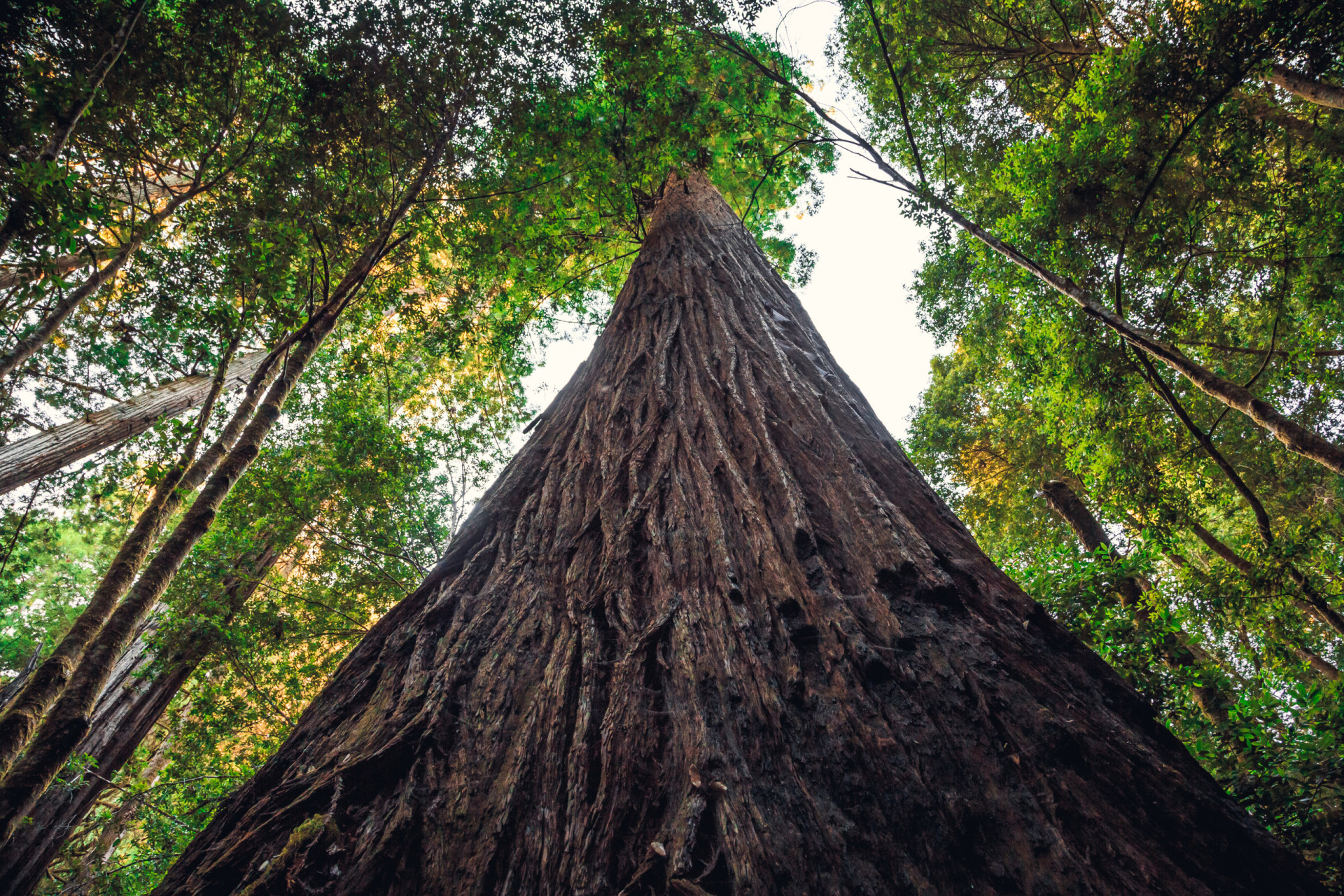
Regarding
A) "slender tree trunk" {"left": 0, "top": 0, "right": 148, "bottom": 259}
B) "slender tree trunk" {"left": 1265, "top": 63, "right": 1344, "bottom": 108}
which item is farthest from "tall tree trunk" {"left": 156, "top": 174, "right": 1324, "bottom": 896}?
"slender tree trunk" {"left": 1265, "top": 63, "right": 1344, "bottom": 108}

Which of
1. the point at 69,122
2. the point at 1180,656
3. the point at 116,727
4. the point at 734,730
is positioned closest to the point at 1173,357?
the point at 1180,656

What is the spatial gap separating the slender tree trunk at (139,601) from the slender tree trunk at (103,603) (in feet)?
0.17

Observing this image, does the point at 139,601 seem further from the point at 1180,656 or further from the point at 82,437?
the point at 1180,656

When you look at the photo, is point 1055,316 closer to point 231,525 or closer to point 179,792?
point 231,525

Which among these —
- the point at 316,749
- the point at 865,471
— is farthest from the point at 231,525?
the point at 865,471

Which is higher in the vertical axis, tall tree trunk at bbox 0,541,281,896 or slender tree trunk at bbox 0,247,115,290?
slender tree trunk at bbox 0,247,115,290

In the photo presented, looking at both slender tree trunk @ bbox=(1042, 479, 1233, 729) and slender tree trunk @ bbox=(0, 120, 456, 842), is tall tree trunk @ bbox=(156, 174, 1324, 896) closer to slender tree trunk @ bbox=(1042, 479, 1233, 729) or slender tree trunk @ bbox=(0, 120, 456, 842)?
slender tree trunk @ bbox=(0, 120, 456, 842)

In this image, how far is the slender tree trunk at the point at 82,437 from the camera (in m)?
5.09

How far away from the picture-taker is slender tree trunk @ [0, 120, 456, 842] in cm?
228

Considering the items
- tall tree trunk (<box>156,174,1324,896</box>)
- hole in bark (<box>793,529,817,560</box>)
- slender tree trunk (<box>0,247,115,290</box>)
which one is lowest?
tall tree trunk (<box>156,174,1324,896</box>)

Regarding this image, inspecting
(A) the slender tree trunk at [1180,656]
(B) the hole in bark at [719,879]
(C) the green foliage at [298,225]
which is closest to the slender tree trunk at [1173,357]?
(C) the green foliage at [298,225]

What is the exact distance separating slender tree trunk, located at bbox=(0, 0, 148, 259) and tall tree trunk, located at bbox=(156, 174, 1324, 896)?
326 cm

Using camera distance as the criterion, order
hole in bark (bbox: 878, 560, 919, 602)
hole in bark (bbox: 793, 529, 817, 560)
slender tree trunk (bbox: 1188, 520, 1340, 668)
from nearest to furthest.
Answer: hole in bark (bbox: 878, 560, 919, 602)
hole in bark (bbox: 793, 529, 817, 560)
slender tree trunk (bbox: 1188, 520, 1340, 668)

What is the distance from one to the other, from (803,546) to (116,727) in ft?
24.6
